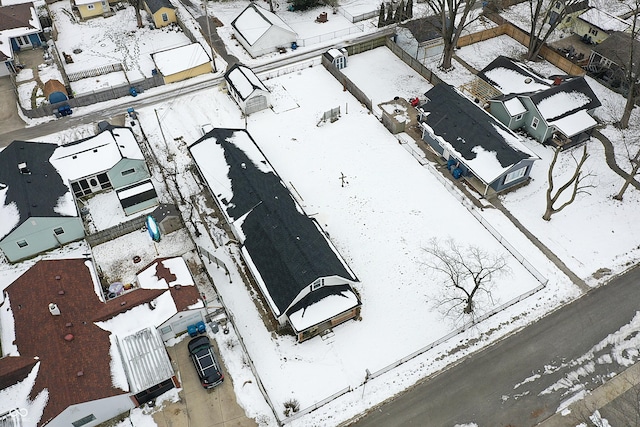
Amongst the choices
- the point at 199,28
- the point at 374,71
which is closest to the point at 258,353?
the point at 374,71

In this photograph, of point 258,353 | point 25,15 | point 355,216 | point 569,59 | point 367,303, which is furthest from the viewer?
point 25,15

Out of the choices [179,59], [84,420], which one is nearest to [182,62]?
[179,59]

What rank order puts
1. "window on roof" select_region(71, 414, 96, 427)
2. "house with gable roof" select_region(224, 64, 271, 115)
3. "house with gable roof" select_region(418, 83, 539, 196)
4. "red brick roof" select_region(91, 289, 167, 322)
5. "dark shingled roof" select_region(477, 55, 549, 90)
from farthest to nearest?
"dark shingled roof" select_region(477, 55, 549, 90) < "house with gable roof" select_region(224, 64, 271, 115) < "house with gable roof" select_region(418, 83, 539, 196) < "red brick roof" select_region(91, 289, 167, 322) < "window on roof" select_region(71, 414, 96, 427)

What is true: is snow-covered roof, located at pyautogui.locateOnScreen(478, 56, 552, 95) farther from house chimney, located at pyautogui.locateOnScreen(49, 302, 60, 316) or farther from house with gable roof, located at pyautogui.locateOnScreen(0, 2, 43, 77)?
house with gable roof, located at pyautogui.locateOnScreen(0, 2, 43, 77)

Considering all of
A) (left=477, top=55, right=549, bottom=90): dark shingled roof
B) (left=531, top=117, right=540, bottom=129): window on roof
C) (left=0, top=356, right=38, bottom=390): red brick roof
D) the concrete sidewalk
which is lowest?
the concrete sidewalk

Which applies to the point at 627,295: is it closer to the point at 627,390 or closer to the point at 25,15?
the point at 627,390

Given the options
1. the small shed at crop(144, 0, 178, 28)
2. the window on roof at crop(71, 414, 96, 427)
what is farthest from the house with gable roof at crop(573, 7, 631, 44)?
the window on roof at crop(71, 414, 96, 427)

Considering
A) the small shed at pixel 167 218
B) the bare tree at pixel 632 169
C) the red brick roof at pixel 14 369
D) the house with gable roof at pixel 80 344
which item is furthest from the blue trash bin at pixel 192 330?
the bare tree at pixel 632 169
